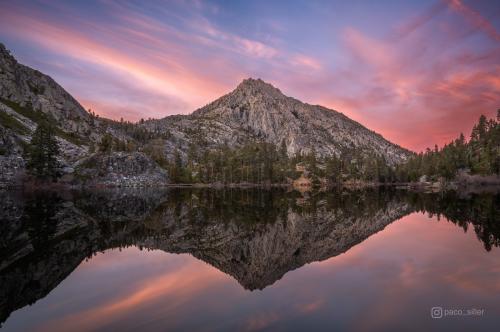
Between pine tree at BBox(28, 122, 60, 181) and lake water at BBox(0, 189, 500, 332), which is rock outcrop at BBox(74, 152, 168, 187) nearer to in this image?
pine tree at BBox(28, 122, 60, 181)

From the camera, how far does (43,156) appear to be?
14038 centimetres

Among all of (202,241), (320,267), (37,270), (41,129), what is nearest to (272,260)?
(320,267)

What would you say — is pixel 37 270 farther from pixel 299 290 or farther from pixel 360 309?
pixel 360 309

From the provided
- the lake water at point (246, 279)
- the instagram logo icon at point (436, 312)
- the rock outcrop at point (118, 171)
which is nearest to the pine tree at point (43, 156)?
the rock outcrop at point (118, 171)

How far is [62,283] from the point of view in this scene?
17641 mm

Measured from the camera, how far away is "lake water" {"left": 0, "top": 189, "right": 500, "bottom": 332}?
13016 mm

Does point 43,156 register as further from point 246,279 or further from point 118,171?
point 246,279

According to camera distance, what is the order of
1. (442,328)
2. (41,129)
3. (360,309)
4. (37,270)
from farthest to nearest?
(41,129)
(37,270)
(360,309)
(442,328)

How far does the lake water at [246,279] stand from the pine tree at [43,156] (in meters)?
121

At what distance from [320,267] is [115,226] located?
26.3m

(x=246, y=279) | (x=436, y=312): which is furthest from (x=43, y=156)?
(x=436, y=312)

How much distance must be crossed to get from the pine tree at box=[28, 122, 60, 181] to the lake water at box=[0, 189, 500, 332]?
120737mm

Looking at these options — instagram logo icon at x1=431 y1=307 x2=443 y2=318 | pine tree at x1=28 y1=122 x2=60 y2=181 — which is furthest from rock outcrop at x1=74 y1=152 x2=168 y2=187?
instagram logo icon at x1=431 y1=307 x2=443 y2=318

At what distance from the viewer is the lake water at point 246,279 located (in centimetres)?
1302
